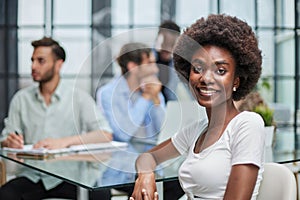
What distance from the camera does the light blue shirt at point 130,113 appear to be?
6.84 ft

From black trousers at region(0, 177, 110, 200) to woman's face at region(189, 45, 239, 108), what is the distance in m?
1.35

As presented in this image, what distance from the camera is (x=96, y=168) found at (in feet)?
7.02

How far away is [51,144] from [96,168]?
0.48m

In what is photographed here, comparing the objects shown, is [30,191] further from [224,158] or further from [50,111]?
[224,158]

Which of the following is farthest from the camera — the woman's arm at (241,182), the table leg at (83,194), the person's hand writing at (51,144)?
the person's hand writing at (51,144)

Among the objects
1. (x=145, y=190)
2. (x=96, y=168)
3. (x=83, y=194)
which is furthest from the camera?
(x=96, y=168)

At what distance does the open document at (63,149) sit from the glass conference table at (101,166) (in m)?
0.05

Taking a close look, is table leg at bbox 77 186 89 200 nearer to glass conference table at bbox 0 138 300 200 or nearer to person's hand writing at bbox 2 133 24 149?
glass conference table at bbox 0 138 300 200

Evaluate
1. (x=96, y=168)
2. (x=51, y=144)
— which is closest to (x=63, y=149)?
(x=51, y=144)

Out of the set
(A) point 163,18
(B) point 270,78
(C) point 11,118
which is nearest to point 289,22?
(B) point 270,78

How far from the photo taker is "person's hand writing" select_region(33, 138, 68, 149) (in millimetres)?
2521

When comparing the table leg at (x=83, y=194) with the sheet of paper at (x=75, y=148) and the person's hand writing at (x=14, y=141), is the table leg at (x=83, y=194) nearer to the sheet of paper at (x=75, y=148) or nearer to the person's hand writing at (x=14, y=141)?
the sheet of paper at (x=75, y=148)

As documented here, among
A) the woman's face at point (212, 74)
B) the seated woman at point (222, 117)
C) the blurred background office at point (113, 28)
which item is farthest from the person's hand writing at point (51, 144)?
the blurred background office at point (113, 28)

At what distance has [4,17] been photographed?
5.63m
